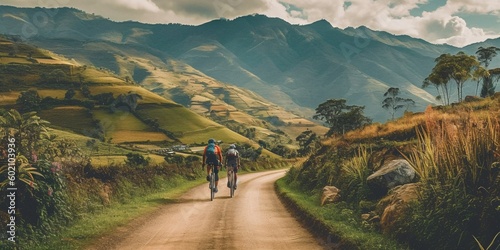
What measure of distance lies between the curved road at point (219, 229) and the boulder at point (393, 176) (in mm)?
3311

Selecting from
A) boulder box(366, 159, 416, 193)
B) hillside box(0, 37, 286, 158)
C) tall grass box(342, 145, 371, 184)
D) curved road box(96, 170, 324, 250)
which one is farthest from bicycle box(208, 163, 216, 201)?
hillside box(0, 37, 286, 158)

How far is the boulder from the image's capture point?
13797 millimetres

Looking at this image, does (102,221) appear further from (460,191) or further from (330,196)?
(460,191)

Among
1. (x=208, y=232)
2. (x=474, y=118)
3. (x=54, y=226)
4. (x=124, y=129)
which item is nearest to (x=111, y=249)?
(x=54, y=226)

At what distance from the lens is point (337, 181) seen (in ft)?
64.3

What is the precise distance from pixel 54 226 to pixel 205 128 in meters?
170

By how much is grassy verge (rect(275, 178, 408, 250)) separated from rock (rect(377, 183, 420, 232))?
1.36 ft

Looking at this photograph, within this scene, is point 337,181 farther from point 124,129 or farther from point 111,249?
point 124,129

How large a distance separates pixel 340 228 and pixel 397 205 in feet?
6.11

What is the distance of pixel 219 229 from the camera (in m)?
12.5

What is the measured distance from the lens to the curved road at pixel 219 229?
10.6 m

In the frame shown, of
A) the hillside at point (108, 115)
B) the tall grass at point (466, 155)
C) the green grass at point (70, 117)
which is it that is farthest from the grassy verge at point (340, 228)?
the green grass at point (70, 117)

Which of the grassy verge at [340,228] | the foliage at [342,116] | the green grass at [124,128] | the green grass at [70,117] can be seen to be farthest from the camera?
the green grass at [70,117]

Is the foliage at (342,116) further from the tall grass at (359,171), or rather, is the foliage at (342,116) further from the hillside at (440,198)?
the hillside at (440,198)
